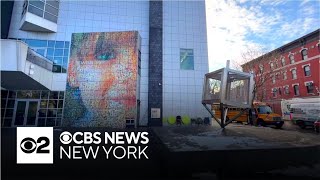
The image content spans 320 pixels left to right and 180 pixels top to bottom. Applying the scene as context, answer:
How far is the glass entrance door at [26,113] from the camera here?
19625 millimetres

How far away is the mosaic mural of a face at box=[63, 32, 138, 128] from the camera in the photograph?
18.3 m

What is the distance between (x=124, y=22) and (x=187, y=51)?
7.73 m

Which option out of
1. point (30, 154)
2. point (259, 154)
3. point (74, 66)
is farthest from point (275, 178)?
point (74, 66)

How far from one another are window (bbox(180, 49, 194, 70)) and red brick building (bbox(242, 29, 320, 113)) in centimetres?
1135

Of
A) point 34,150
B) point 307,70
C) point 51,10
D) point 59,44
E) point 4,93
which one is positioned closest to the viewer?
point 34,150

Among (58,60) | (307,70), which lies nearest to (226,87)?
(58,60)

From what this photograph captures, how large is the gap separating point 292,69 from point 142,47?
94.3 ft

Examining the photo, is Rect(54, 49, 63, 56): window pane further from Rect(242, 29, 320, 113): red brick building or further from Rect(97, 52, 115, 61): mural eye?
Rect(242, 29, 320, 113): red brick building

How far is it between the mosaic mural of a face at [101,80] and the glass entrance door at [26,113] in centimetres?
391

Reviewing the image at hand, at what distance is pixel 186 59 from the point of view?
74.3 ft

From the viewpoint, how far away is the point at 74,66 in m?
19.0

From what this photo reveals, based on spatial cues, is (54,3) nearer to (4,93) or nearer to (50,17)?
(50,17)

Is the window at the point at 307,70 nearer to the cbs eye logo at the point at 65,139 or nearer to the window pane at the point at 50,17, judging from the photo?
the cbs eye logo at the point at 65,139

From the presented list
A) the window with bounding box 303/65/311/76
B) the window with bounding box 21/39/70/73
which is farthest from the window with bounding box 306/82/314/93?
the window with bounding box 21/39/70/73
